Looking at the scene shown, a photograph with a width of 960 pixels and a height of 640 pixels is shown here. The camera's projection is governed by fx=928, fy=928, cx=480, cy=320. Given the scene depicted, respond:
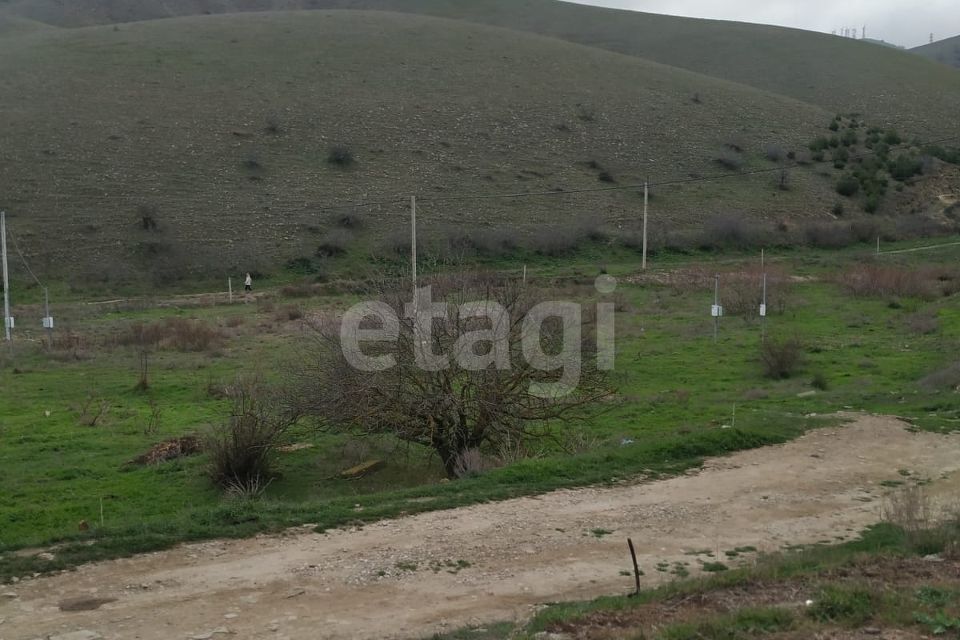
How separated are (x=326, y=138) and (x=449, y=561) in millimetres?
51190

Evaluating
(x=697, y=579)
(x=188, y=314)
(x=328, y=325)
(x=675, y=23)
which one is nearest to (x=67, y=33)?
(x=188, y=314)

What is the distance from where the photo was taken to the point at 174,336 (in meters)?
27.8

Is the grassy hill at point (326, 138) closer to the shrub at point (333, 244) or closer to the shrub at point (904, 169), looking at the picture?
the shrub at point (333, 244)

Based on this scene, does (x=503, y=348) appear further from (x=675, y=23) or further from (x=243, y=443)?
(x=675, y=23)

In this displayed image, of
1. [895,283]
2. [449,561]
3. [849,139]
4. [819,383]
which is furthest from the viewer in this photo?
[849,139]

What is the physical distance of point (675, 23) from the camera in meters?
107

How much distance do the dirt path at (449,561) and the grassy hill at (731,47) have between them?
2766 inches

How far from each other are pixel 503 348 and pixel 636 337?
1312 cm

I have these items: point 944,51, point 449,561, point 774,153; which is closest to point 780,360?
point 449,561

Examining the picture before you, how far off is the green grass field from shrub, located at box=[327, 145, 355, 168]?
22.5m

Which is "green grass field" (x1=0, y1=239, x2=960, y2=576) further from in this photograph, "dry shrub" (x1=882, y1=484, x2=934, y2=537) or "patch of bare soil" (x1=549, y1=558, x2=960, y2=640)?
"patch of bare soil" (x1=549, y1=558, x2=960, y2=640)

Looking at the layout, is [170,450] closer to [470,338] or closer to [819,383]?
[470,338]

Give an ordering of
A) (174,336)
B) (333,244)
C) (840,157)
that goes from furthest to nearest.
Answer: (840,157) < (333,244) < (174,336)

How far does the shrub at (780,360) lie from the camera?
2109cm
